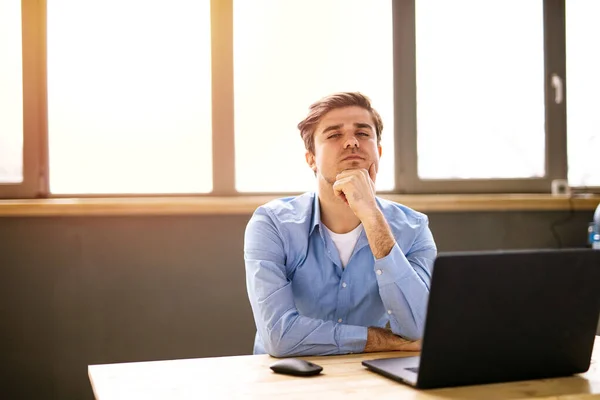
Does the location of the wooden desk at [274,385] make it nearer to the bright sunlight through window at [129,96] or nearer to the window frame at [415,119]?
the bright sunlight through window at [129,96]

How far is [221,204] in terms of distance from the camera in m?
2.79

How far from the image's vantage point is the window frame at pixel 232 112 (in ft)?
9.07

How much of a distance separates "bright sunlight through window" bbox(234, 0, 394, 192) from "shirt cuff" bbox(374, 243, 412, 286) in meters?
1.33

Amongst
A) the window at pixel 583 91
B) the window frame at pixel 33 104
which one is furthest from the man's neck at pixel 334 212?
the window at pixel 583 91

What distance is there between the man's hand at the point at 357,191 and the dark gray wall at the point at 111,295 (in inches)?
35.4

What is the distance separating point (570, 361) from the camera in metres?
1.30

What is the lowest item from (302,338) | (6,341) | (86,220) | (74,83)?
(6,341)

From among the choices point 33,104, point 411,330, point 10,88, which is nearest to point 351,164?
point 411,330

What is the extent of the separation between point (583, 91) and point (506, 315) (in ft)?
8.58

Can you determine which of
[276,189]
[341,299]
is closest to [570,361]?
[341,299]

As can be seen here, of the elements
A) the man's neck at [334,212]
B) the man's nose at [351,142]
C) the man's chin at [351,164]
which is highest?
the man's nose at [351,142]

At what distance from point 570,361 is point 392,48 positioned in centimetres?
216

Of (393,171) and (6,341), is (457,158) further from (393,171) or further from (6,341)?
(6,341)

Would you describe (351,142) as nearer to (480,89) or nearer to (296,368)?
(296,368)
